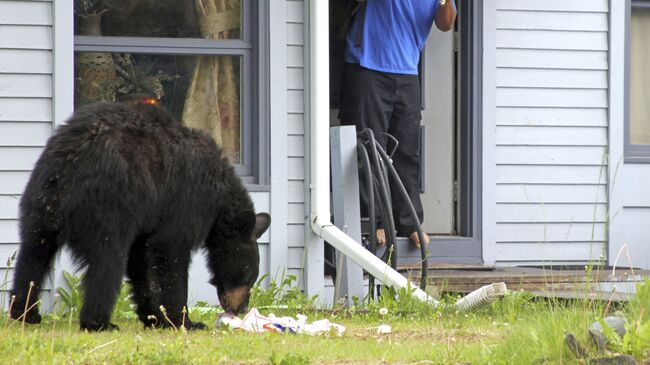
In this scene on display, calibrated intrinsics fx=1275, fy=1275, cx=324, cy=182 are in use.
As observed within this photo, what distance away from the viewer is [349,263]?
28.9ft

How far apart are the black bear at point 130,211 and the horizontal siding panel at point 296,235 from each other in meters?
1.92

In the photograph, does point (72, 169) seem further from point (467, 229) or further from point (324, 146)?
point (467, 229)

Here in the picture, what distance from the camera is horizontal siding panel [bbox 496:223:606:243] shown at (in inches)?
394

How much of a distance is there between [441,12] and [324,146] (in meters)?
1.42

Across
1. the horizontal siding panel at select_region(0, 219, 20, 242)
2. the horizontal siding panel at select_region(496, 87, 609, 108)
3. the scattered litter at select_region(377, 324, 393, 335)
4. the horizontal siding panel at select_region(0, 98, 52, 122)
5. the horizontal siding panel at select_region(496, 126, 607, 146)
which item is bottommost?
the scattered litter at select_region(377, 324, 393, 335)

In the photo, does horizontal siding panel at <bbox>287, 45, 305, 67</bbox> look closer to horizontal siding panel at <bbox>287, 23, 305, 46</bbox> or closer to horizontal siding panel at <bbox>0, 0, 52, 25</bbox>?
horizontal siding panel at <bbox>287, 23, 305, 46</bbox>

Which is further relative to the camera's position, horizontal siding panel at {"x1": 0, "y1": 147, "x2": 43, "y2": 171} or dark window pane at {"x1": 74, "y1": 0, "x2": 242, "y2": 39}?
dark window pane at {"x1": 74, "y1": 0, "x2": 242, "y2": 39}

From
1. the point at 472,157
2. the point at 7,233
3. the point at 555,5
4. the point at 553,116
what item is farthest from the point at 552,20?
the point at 7,233

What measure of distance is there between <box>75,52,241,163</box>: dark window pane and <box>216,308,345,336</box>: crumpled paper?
2.30m

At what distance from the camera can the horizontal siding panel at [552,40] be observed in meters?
9.99

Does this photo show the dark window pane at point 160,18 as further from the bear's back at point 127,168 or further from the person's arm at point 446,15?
the bear's back at point 127,168

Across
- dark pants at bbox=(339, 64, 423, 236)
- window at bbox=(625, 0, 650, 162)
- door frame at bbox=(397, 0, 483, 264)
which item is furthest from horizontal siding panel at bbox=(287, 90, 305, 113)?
window at bbox=(625, 0, 650, 162)

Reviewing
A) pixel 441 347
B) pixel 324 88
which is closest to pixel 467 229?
pixel 324 88

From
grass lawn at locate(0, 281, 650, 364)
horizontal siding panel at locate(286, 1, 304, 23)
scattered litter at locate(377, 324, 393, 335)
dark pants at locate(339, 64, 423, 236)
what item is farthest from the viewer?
dark pants at locate(339, 64, 423, 236)
